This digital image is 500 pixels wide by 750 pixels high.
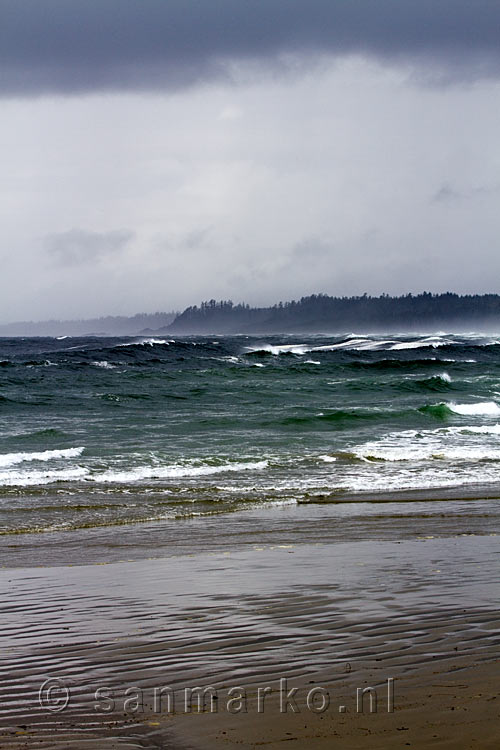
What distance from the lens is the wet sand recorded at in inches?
143

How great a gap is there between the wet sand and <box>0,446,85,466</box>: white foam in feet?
31.2

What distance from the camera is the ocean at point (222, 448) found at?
40.2 feet

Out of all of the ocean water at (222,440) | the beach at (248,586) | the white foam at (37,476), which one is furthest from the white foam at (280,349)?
the white foam at (37,476)

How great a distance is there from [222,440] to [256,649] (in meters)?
15.4

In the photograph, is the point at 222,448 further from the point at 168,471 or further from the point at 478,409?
the point at 478,409

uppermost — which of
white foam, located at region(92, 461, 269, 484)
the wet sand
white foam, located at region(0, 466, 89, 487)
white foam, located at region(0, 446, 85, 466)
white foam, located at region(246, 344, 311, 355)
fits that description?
white foam, located at region(246, 344, 311, 355)

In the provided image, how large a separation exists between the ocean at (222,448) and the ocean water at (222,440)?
0.06 metres

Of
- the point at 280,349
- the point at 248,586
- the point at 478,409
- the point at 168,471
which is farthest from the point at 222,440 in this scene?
the point at 280,349

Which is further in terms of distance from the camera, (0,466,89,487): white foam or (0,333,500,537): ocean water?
(0,466,89,487): white foam

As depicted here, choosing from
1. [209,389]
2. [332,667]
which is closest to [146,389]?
[209,389]

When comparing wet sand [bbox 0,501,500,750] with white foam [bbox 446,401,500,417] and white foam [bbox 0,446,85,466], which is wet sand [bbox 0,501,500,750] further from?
white foam [bbox 446,401,500,417]

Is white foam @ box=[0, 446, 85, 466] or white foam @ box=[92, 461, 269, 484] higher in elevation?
white foam @ box=[0, 446, 85, 466]

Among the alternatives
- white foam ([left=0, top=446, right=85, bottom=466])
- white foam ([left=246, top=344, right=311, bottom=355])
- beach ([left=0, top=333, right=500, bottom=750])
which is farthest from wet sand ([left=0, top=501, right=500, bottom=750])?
white foam ([left=246, top=344, right=311, bottom=355])

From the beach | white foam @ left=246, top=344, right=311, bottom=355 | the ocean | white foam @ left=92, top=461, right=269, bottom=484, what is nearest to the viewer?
the beach
